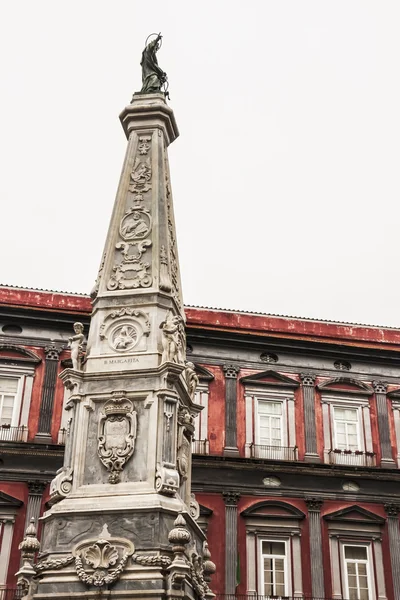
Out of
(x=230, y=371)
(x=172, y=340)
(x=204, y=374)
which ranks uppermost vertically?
(x=230, y=371)

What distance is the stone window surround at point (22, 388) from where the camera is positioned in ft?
74.3

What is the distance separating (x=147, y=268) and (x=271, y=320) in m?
13.6

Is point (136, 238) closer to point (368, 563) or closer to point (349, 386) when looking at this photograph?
point (368, 563)

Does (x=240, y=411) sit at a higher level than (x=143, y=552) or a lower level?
higher

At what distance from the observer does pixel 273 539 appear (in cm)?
2222

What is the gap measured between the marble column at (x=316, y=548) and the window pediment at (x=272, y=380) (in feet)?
11.4

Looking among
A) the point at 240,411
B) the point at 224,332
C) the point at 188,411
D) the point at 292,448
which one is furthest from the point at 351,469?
the point at 188,411

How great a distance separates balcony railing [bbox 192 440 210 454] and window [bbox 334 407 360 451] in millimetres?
3748

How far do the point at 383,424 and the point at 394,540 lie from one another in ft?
11.0

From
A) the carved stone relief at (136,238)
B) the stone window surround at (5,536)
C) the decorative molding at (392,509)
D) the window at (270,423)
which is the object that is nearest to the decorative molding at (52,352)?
the stone window surround at (5,536)

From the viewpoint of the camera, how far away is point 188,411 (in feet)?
40.7

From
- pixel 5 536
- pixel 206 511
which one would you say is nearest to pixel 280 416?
pixel 206 511

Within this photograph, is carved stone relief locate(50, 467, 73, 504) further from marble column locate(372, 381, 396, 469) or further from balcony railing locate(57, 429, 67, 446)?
marble column locate(372, 381, 396, 469)

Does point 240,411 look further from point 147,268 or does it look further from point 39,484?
point 147,268
